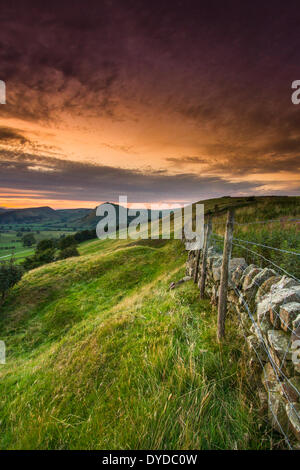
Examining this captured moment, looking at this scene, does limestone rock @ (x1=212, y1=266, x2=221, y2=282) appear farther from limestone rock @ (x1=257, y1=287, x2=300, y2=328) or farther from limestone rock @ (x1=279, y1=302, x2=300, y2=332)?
limestone rock @ (x1=279, y1=302, x2=300, y2=332)

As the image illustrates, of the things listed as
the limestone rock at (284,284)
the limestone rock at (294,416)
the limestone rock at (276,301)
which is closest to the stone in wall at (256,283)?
the limestone rock at (284,284)

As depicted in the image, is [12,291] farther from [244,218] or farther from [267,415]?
[244,218]

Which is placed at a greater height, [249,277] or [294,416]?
[249,277]

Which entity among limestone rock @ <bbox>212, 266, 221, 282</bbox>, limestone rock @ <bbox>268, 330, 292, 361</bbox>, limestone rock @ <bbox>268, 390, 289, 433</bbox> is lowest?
limestone rock @ <bbox>268, 390, 289, 433</bbox>

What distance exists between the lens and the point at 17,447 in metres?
3.46

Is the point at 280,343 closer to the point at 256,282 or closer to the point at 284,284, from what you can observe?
the point at 284,284

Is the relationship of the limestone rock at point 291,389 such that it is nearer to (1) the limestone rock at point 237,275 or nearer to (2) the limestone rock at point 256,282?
(2) the limestone rock at point 256,282

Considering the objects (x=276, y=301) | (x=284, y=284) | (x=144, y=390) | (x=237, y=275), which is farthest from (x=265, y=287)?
(x=144, y=390)

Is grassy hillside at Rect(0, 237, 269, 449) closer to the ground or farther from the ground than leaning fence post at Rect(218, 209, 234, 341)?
closer to the ground

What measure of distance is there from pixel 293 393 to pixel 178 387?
195cm

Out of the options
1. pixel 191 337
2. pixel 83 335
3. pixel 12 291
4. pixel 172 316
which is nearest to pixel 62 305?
pixel 83 335

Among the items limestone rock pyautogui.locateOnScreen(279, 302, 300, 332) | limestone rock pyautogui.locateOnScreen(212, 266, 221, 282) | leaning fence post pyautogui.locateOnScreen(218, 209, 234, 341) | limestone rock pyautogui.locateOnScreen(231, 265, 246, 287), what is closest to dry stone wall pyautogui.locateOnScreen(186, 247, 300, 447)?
limestone rock pyautogui.locateOnScreen(279, 302, 300, 332)

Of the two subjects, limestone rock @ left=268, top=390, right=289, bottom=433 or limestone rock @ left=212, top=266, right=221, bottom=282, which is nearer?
limestone rock @ left=268, top=390, right=289, bottom=433
